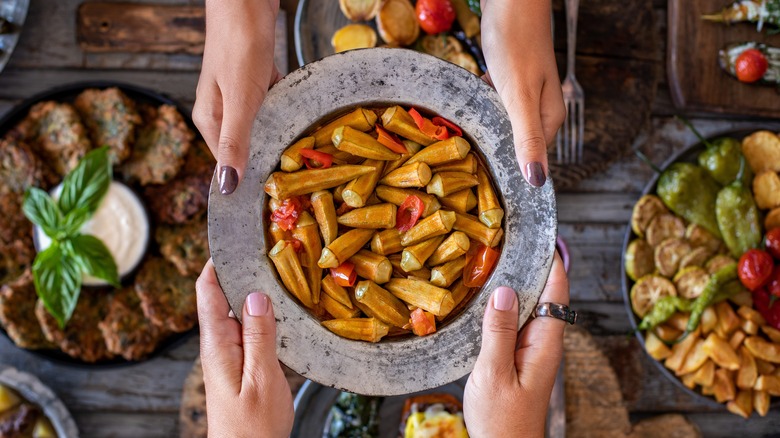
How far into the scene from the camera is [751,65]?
272 centimetres

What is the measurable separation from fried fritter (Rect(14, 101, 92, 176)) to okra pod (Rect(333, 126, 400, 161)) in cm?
138

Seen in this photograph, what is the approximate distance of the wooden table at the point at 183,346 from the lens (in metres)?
2.91

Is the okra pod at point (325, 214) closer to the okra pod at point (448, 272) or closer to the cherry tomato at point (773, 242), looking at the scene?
the okra pod at point (448, 272)

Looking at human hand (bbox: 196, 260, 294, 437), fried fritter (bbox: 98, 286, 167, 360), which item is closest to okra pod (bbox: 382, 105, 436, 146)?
human hand (bbox: 196, 260, 294, 437)

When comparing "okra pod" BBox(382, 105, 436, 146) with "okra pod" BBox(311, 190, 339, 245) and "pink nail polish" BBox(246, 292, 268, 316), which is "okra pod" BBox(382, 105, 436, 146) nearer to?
"okra pod" BBox(311, 190, 339, 245)

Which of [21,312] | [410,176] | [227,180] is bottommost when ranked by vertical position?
[21,312]

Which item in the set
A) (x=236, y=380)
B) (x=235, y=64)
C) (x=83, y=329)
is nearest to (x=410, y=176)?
(x=235, y=64)

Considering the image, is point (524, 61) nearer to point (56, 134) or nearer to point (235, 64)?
point (235, 64)

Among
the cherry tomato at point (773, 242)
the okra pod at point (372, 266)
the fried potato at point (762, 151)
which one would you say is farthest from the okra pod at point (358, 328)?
the fried potato at point (762, 151)

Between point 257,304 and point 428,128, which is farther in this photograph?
point 428,128

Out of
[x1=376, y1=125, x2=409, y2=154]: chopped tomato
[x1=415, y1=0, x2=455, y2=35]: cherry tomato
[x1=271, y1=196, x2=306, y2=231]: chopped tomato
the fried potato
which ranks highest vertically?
[x1=415, y1=0, x2=455, y2=35]: cherry tomato

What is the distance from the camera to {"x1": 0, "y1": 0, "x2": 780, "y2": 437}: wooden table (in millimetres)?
2912

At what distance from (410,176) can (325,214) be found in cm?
28

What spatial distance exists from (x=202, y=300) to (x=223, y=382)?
0.84 feet
